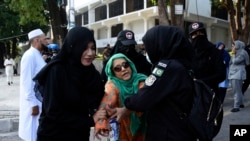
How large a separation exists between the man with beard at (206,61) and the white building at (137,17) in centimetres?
1971

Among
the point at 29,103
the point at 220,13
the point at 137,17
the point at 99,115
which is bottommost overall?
the point at 29,103

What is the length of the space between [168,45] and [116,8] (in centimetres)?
3360

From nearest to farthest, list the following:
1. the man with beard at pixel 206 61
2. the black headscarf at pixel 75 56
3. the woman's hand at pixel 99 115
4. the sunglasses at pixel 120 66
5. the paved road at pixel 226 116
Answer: the black headscarf at pixel 75 56, the woman's hand at pixel 99 115, the sunglasses at pixel 120 66, the man with beard at pixel 206 61, the paved road at pixel 226 116

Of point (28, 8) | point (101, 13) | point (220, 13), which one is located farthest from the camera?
point (101, 13)

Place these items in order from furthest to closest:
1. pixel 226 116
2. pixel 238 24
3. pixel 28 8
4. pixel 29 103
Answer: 1. pixel 238 24
2. pixel 28 8
3. pixel 226 116
4. pixel 29 103

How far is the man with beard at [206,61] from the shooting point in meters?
5.25

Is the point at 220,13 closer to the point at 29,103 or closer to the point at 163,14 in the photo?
the point at 163,14

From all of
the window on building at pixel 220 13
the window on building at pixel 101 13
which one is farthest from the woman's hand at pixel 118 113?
the window on building at pixel 101 13

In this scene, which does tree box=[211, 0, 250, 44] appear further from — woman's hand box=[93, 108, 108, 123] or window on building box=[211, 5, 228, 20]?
woman's hand box=[93, 108, 108, 123]

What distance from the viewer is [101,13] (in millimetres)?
39875

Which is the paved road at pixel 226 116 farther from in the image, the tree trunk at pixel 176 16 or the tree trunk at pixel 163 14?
the tree trunk at pixel 163 14

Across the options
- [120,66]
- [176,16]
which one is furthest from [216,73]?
[176,16]

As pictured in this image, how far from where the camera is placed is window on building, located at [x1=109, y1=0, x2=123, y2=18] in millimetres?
34562

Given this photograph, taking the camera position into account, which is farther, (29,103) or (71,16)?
(71,16)
